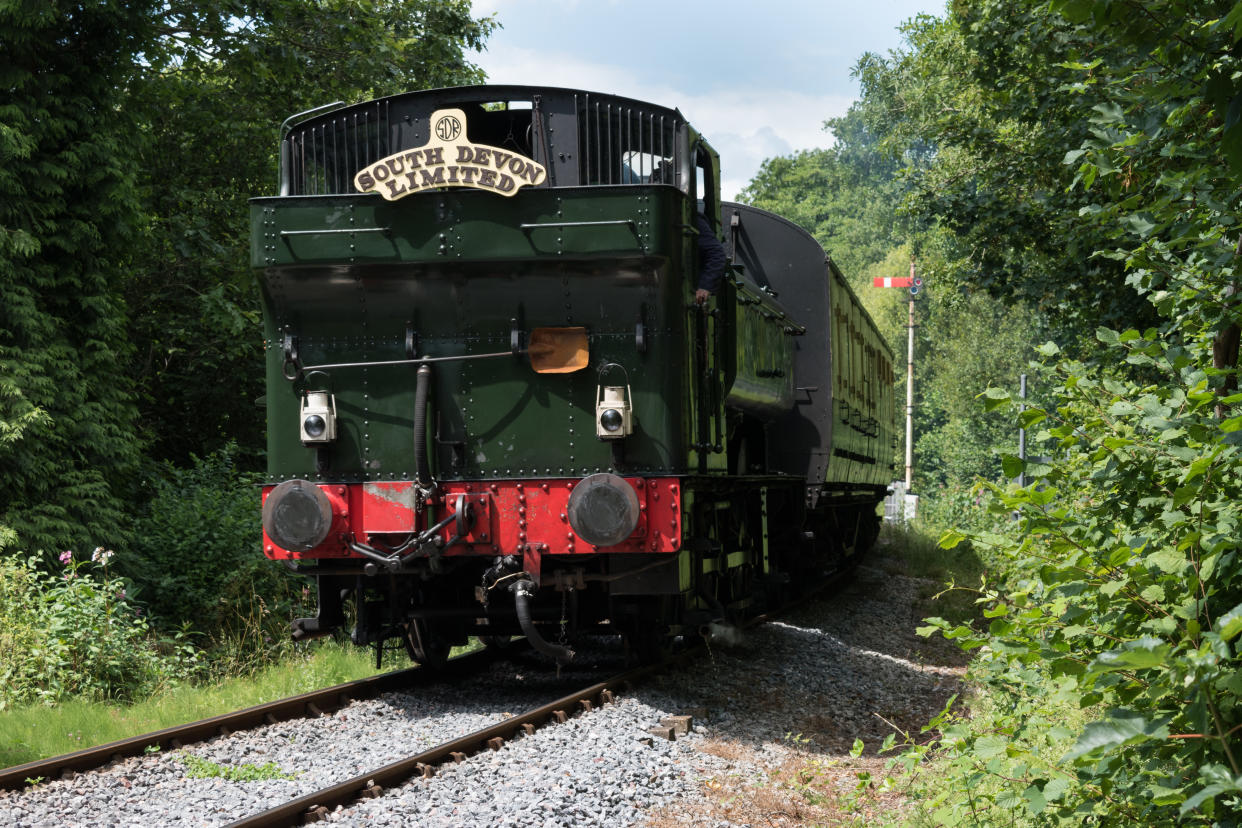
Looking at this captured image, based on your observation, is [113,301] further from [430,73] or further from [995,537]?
[995,537]

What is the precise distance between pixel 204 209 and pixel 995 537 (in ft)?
46.4

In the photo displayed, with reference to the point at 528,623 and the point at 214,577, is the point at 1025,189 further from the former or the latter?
the point at 528,623

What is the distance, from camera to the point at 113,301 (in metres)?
10.8

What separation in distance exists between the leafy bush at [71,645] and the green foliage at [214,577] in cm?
96

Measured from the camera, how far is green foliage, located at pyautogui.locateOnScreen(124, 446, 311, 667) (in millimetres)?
10164

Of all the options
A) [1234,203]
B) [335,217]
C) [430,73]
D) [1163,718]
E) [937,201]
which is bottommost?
[1163,718]

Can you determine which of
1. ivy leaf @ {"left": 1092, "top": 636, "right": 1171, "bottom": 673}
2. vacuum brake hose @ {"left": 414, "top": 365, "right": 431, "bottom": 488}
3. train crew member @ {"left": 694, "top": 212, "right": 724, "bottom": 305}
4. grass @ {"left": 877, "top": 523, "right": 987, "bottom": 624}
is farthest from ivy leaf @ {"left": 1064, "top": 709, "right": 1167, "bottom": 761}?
grass @ {"left": 877, "top": 523, "right": 987, "bottom": 624}

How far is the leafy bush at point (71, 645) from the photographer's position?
7.72 meters

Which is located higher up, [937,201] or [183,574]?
[937,201]

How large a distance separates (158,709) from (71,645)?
1.05 meters

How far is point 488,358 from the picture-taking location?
731 centimetres

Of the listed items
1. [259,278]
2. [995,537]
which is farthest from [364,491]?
[995,537]

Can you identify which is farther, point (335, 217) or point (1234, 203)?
point (335, 217)

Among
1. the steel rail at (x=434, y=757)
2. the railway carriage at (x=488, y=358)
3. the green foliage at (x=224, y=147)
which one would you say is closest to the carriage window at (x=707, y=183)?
the railway carriage at (x=488, y=358)
